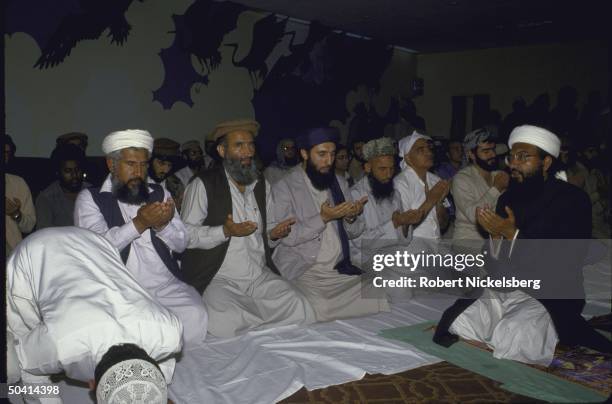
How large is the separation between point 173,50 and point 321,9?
8.91ft

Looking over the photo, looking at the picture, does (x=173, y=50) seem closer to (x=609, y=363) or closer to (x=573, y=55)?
(x=609, y=363)

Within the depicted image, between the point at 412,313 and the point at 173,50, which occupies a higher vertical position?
the point at 173,50

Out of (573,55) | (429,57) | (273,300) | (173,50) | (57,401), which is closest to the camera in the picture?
(57,401)

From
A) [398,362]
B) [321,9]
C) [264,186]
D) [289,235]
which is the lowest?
[398,362]

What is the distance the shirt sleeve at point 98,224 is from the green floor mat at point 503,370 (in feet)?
5.98

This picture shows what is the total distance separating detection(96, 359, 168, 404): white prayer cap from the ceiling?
7.35m

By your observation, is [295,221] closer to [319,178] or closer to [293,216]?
[293,216]

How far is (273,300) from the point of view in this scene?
409 centimetres

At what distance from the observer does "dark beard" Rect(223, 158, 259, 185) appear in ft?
13.8

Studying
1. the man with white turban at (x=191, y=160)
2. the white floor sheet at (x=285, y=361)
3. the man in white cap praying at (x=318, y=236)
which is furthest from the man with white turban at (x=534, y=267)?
the man with white turban at (x=191, y=160)

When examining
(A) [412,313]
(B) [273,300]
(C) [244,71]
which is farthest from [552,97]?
(B) [273,300]

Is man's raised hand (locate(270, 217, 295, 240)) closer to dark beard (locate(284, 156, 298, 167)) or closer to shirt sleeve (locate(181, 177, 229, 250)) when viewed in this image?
shirt sleeve (locate(181, 177, 229, 250))

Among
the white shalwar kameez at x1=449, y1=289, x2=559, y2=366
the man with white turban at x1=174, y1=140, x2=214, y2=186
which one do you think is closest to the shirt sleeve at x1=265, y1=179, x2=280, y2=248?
the white shalwar kameez at x1=449, y1=289, x2=559, y2=366

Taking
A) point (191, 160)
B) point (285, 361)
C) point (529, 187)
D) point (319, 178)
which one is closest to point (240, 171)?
point (319, 178)
